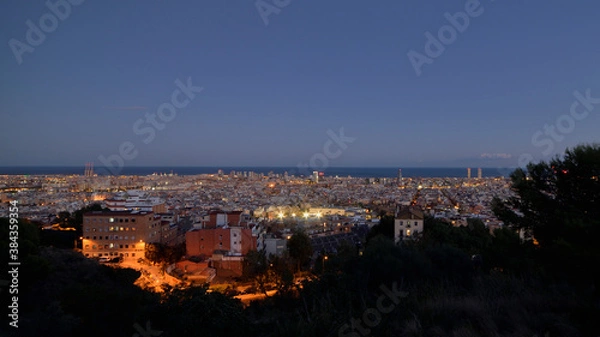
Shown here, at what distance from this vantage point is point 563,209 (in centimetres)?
492

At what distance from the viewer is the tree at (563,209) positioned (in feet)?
13.2

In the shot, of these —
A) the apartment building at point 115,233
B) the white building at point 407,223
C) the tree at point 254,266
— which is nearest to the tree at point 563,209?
the tree at point 254,266

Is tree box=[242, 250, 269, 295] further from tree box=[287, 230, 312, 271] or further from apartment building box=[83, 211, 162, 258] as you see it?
apartment building box=[83, 211, 162, 258]

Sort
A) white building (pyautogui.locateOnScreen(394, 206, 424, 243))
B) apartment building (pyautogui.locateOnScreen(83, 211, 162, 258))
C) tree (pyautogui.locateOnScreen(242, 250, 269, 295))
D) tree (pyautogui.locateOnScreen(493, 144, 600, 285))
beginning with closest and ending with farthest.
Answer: tree (pyautogui.locateOnScreen(493, 144, 600, 285)), tree (pyautogui.locateOnScreen(242, 250, 269, 295)), white building (pyautogui.locateOnScreen(394, 206, 424, 243)), apartment building (pyautogui.locateOnScreen(83, 211, 162, 258))

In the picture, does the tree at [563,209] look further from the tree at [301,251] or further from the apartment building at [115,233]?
the apartment building at [115,233]

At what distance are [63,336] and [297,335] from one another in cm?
263

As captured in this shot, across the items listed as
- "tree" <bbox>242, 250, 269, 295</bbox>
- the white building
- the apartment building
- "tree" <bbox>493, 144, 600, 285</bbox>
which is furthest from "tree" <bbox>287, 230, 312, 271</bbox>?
"tree" <bbox>493, 144, 600, 285</bbox>

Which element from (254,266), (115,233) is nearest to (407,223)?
(254,266)

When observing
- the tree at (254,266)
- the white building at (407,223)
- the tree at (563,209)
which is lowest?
the tree at (254,266)

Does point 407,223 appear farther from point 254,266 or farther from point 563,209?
point 563,209

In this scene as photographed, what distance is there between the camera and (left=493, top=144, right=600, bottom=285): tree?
402cm

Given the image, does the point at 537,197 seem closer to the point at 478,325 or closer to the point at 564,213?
the point at 564,213

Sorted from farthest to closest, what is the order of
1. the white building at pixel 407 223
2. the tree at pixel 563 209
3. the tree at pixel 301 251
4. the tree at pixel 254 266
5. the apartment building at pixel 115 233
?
the apartment building at pixel 115 233, the white building at pixel 407 223, the tree at pixel 301 251, the tree at pixel 254 266, the tree at pixel 563 209

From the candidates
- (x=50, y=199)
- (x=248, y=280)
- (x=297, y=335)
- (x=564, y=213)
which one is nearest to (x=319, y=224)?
(x=248, y=280)
